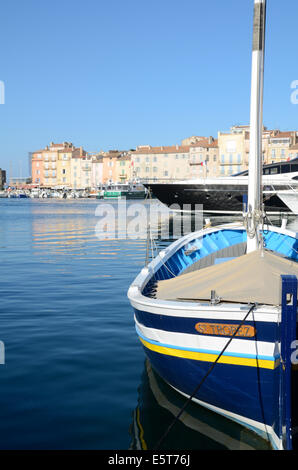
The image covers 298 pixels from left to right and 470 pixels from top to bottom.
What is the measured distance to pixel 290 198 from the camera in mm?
37969

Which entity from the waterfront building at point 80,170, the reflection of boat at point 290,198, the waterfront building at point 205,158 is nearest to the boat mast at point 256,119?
the reflection of boat at point 290,198

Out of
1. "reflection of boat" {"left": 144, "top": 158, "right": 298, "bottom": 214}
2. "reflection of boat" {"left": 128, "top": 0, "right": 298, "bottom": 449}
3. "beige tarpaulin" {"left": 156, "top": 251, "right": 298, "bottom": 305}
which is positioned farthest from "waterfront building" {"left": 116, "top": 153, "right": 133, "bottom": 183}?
"reflection of boat" {"left": 128, "top": 0, "right": 298, "bottom": 449}

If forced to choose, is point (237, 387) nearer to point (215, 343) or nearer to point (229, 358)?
point (229, 358)

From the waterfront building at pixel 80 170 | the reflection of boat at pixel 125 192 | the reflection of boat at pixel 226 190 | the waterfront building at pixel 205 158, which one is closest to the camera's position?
the reflection of boat at pixel 226 190

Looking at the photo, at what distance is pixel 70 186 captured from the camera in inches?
6019

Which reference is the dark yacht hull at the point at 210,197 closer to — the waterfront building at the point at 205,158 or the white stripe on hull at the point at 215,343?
the white stripe on hull at the point at 215,343

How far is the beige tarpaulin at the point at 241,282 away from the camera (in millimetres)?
6230

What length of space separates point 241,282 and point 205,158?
110 metres

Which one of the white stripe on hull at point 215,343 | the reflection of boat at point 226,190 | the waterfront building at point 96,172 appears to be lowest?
the white stripe on hull at point 215,343

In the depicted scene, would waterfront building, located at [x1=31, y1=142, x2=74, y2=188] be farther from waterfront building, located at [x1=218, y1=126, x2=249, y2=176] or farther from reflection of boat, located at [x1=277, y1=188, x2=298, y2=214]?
reflection of boat, located at [x1=277, y1=188, x2=298, y2=214]

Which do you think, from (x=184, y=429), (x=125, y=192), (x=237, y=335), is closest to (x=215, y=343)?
(x=237, y=335)

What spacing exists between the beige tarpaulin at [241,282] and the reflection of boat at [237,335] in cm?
1

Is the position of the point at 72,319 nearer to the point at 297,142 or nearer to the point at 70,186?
the point at 297,142

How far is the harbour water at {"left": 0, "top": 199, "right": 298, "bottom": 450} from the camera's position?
234 inches
